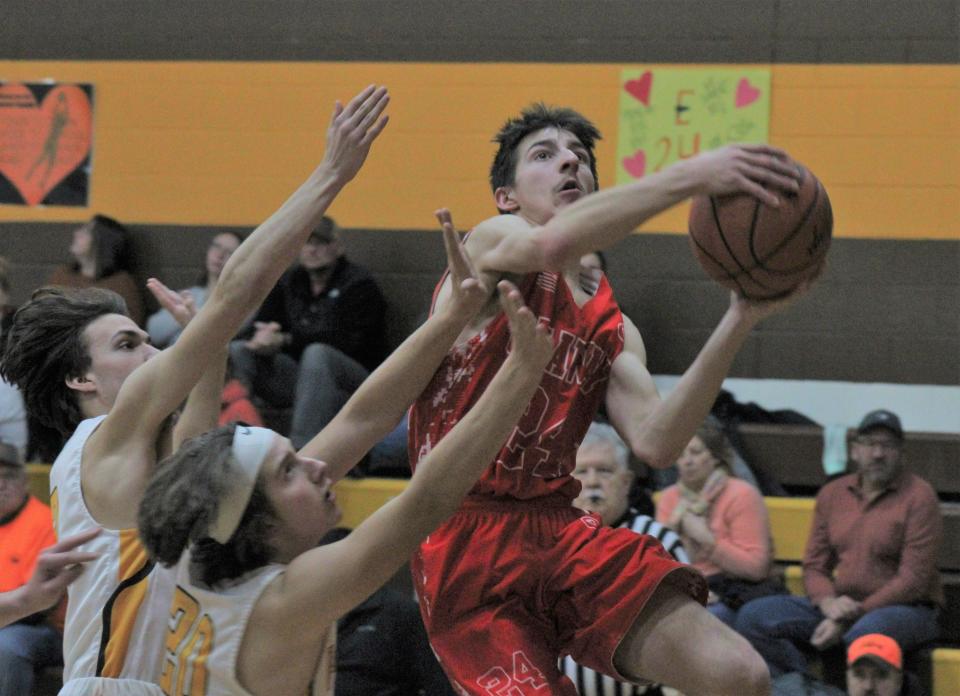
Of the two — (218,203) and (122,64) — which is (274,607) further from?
(122,64)

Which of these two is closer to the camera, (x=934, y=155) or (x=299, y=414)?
(x=299, y=414)

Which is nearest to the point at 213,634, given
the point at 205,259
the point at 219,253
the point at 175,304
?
the point at 175,304

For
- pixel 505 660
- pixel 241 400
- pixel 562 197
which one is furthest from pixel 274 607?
pixel 241 400

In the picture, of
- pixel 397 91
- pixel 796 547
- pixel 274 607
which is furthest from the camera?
pixel 397 91

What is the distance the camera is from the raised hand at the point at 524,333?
2.71 m

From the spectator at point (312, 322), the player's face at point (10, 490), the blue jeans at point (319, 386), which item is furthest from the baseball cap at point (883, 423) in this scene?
the player's face at point (10, 490)

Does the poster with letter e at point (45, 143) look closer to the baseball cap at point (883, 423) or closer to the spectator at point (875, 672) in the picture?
the baseball cap at point (883, 423)

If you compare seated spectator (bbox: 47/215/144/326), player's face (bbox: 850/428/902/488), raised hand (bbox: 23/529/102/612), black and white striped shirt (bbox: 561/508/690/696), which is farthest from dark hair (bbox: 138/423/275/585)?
seated spectator (bbox: 47/215/144/326)

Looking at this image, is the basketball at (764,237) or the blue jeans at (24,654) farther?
the blue jeans at (24,654)

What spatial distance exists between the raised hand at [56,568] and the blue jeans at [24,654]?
3084 millimetres

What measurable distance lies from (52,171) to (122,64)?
0.77m

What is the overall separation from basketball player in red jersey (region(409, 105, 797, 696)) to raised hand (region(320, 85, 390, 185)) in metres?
0.32

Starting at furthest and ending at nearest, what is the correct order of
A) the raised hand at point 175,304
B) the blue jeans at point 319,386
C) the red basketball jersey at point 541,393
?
the blue jeans at point 319,386, the raised hand at point 175,304, the red basketball jersey at point 541,393

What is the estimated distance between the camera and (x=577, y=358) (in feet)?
11.2
